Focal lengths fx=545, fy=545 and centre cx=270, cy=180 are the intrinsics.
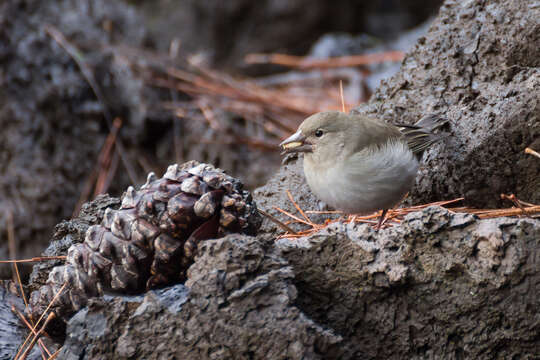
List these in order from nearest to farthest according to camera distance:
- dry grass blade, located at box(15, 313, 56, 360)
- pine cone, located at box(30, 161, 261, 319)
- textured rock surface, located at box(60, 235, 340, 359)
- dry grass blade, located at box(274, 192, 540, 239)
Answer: textured rock surface, located at box(60, 235, 340, 359), pine cone, located at box(30, 161, 261, 319), dry grass blade, located at box(15, 313, 56, 360), dry grass blade, located at box(274, 192, 540, 239)

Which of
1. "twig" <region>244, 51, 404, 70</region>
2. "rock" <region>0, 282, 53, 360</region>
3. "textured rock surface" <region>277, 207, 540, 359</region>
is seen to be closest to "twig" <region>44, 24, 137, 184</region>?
"rock" <region>0, 282, 53, 360</region>

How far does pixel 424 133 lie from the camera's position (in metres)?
2.65

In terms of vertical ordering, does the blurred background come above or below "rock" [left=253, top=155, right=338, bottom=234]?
above

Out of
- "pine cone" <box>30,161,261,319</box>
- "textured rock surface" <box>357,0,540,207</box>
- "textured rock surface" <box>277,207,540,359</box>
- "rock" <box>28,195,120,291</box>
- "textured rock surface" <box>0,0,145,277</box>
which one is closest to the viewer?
"textured rock surface" <box>277,207,540,359</box>

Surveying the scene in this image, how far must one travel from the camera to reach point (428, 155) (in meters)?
2.83

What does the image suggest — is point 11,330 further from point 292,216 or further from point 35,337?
point 292,216

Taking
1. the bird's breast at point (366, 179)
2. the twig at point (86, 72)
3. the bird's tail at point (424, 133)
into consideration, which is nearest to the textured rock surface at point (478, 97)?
the bird's tail at point (424, 133)

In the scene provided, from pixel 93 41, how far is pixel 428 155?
9.86 ft

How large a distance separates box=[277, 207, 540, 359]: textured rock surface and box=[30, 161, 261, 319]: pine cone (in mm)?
314

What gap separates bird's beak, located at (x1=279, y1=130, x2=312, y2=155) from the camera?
2.74 metres

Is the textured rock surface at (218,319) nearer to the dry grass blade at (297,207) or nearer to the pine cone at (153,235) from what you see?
the pine cone at (153,235)

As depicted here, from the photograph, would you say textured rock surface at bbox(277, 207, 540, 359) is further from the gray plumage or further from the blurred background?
the blurred background

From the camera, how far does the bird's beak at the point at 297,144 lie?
2.74 m

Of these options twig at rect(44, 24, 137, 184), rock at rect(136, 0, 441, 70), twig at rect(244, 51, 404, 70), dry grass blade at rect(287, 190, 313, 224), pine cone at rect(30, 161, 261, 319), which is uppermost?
rock at rect(136, 0, 441, 70)
